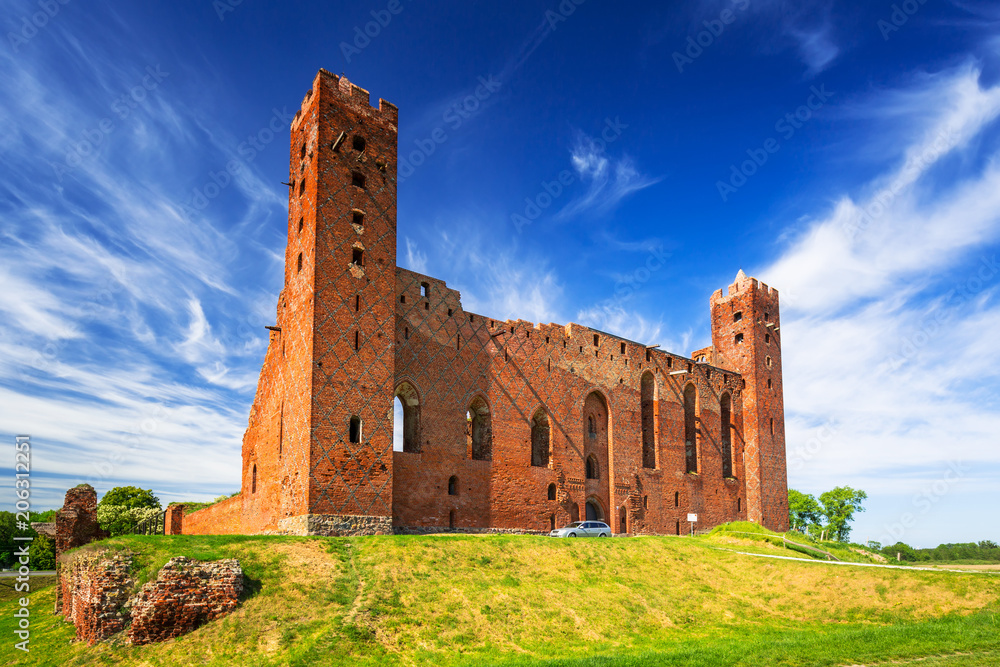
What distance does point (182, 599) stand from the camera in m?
14.6

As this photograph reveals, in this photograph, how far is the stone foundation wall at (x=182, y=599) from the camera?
1420 centimetres

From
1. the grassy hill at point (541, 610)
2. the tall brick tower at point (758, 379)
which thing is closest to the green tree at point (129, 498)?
the grassy hill at point (541, 610)

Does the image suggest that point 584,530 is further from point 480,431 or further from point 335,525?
point 335,525

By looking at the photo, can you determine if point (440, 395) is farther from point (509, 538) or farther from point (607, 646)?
point (607, 646)

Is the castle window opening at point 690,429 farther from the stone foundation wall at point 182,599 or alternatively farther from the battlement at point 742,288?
the stone foundation wall at point 182,599

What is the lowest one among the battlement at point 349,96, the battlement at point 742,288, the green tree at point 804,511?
the green tree at point 804,511

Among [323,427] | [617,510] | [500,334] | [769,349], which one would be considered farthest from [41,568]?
[769,349]

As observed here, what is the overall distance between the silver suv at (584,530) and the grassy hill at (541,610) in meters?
3.29

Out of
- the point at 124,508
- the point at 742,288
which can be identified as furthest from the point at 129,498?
the point at 742,288

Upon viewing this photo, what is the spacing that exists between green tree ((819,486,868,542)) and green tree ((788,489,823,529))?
37.8 inches

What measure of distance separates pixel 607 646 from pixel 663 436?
854 inches

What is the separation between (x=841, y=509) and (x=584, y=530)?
1417 inches

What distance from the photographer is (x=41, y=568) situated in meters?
36.4

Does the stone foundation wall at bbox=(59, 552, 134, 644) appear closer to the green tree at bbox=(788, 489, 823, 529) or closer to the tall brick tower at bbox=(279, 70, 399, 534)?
the tall brick tower at bbox=(279, 70, 399, 534)
